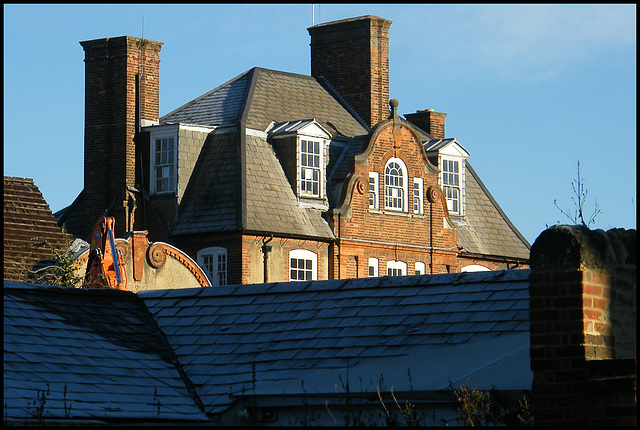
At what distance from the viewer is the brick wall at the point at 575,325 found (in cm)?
835

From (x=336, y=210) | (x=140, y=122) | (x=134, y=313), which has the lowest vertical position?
(x=134, y=313)

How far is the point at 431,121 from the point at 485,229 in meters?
5.59

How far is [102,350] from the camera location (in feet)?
50.2

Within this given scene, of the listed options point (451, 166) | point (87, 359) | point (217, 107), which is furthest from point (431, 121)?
point (87, 359)

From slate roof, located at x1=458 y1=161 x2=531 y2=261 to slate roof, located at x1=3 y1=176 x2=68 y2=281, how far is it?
49.3 feet

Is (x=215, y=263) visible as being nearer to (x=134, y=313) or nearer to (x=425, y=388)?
Result: (x=134, y=313)

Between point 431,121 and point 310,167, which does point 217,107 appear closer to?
point 310,167

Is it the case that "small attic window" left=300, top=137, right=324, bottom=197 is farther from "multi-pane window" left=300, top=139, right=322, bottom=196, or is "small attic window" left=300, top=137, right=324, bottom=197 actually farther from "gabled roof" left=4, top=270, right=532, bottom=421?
"gabled roof" left=4, top=270, right=532, bottom=421

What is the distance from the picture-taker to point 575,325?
8625mm

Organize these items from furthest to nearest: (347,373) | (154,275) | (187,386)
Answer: (154,275)
(187,386)
(347,373)

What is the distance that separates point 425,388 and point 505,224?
32889 millimetres

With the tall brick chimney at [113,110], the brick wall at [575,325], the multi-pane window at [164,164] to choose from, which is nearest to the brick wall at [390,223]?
the multi-pane window at [164,164]

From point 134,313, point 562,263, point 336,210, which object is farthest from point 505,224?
point 562,263

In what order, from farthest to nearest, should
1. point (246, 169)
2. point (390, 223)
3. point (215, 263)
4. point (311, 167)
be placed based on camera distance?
1. point (390, 223)
2. point (311, 167)
3. point (246, 169)
4. point (215, 263)
